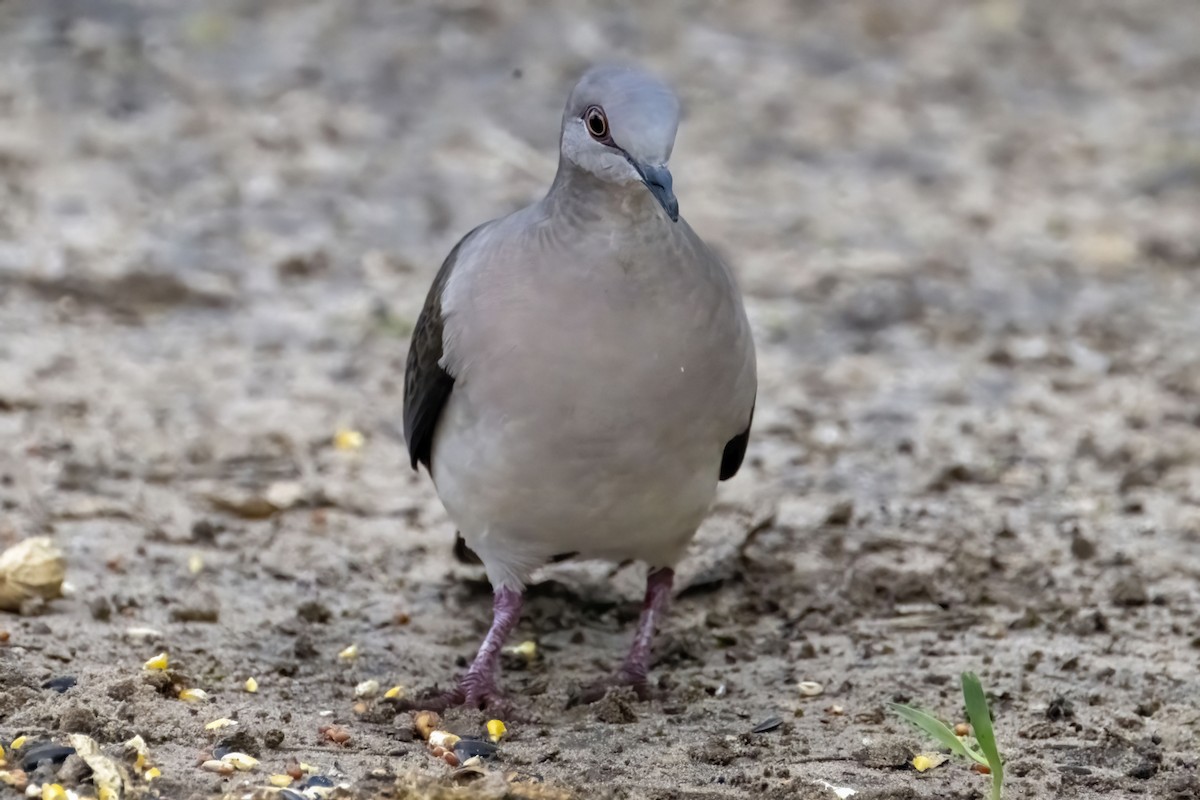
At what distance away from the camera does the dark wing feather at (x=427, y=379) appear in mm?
4430

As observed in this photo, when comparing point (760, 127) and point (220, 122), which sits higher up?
point (760, 127)

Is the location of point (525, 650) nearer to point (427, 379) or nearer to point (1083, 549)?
point (427, 379)

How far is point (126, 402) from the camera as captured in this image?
6660 mm

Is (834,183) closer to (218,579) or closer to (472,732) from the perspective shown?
(218,579)

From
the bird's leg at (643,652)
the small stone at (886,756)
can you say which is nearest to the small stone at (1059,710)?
the small stone at (886,756)

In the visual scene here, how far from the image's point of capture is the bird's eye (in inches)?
153

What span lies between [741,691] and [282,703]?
4.03 feet

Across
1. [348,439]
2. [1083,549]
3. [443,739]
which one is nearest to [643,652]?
[443,739]

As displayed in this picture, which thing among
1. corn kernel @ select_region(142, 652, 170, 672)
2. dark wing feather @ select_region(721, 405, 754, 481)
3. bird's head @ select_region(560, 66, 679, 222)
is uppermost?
bird's head @ select_region(560, 66, 679, 222)

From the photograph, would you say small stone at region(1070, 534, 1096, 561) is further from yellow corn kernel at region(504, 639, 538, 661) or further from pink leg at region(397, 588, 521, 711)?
pink leg at region(397, 588, 521, 711)

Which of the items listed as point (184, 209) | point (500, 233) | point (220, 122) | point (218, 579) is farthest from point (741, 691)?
point (220, 122)

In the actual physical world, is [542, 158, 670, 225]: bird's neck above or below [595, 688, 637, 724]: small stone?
above

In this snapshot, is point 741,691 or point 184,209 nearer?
point 741,691

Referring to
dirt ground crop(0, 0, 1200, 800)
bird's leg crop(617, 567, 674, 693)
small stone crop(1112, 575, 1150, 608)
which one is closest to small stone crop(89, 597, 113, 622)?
dirt ground crop(0, 0, 1200, 800)
